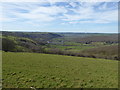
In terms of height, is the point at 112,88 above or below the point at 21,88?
below

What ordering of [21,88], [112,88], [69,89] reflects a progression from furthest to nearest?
[112,88] → [69,89] → [21,88]

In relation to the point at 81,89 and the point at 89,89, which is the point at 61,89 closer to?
the point at 81,89

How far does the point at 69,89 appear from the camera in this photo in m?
8.74

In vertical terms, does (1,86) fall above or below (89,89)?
above

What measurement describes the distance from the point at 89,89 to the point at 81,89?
65cm

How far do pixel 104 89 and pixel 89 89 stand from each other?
1.29 metres

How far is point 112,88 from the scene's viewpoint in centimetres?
961

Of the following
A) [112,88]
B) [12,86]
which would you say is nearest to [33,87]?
[12,86]

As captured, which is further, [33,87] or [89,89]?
[89,89]

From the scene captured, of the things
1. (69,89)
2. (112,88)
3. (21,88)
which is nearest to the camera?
(21,88)

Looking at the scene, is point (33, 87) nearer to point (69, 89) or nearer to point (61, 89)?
point (61, 89)

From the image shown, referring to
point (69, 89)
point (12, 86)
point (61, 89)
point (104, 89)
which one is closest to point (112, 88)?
point (104, 89)

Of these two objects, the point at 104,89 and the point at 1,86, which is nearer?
the point at 1,86

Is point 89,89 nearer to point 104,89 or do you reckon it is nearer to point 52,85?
point 104,89
